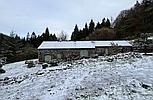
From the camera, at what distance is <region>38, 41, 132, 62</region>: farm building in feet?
161

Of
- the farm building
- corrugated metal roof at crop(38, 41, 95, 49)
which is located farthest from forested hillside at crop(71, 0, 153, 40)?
corrugated metal roof at crop(38, 41, 95, 49)

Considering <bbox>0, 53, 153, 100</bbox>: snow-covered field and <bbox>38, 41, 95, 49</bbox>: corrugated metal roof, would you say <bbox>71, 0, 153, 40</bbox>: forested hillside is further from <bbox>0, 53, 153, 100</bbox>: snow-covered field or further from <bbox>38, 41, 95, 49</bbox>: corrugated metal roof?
<bbox>0, 53, 153, 100</bbox>: snow-covered field

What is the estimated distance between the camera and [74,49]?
50.0 metres

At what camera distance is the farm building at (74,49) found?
49.0 meters

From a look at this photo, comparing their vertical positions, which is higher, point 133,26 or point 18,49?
point 133,26

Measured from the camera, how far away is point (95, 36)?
70.4m

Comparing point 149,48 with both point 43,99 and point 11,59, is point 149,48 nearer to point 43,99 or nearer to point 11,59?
point 43,99

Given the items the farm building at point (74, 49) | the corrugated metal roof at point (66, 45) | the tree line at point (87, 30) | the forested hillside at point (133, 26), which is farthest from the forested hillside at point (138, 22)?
the corrugated metal roof at point (66, 45)

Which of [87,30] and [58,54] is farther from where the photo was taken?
[87,30]

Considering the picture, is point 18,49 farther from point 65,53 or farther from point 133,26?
point 133,26

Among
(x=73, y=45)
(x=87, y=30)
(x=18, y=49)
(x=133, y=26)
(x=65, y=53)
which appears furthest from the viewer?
(x=87, y=30)

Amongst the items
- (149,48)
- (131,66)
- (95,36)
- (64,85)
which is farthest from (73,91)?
(95,36)

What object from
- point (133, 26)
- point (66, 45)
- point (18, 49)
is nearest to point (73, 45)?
point (66, 45)

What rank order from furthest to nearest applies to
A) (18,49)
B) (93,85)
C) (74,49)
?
(18,49), (74,49), (93,85)
